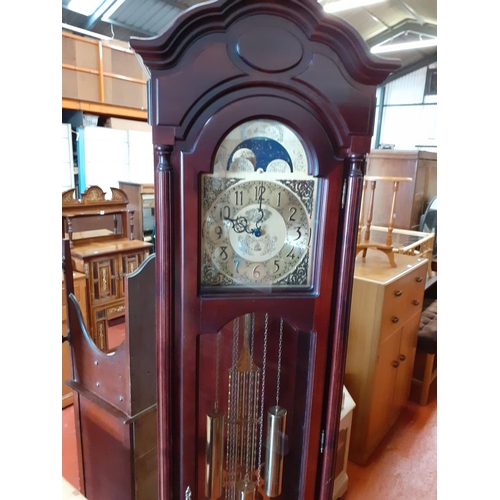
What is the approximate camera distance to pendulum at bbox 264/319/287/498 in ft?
2.36

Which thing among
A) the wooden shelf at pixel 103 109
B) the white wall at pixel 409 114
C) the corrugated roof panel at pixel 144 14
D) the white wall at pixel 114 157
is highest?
the corrugated roof panel at pixel 144 14

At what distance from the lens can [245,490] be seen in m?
0.76

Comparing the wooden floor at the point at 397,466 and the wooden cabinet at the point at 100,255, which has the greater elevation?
the wooden cabinet at the point at 100,255

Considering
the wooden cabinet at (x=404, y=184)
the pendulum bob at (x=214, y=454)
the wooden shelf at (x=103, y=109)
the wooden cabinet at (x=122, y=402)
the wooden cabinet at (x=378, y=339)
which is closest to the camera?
the pendulum bob at (x=214, y=454)

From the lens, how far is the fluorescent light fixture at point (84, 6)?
360 centimetres

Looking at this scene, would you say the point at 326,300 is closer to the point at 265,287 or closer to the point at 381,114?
Result: the point at 265,287

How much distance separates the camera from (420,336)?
2074 millimetres

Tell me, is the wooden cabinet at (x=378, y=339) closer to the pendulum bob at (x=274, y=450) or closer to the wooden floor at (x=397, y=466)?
the wooden floor at (x=397, y=466)

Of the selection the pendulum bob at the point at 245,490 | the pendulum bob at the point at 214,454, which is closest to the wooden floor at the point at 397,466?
the pendulum bob at the point at 245,490

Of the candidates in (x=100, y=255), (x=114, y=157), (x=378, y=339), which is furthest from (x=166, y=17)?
(x=378, y=339)

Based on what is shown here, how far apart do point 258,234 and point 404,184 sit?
3109 millimetres

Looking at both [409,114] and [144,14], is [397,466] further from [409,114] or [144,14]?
[409,114]
